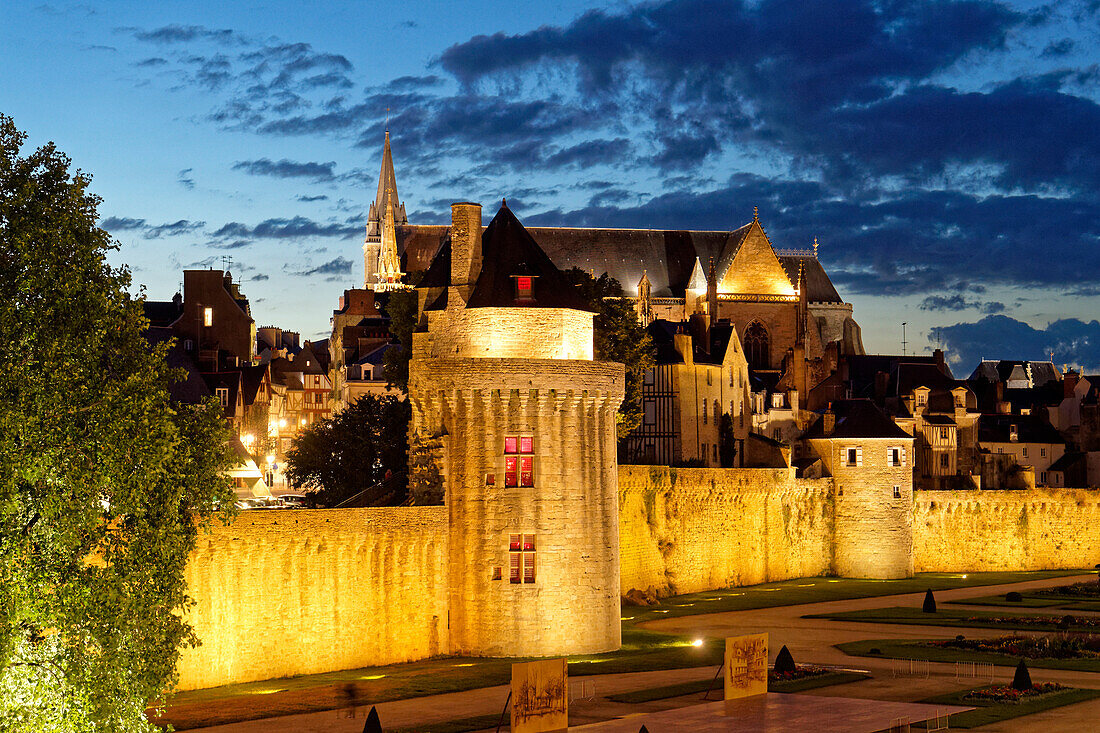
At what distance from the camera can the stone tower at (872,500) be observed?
238 feet

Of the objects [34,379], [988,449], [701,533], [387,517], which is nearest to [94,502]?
[34,379]

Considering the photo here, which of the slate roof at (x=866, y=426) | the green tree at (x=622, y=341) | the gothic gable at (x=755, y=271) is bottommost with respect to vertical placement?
the slate roof at (x=866, y=426)

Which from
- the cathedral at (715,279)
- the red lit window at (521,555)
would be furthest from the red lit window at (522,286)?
the cathedral at (715,279)

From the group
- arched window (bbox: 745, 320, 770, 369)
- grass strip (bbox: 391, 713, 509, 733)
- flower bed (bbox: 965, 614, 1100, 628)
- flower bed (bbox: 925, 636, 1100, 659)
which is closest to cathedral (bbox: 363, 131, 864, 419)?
arched window (bbox: 745, 320, 770, 369)

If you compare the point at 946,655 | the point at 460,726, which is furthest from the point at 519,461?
the point at 946,655

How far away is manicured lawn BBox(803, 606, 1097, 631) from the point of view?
50.5 m

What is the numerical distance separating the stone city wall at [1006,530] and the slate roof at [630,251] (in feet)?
109

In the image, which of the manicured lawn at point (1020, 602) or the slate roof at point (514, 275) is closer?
the slate roof at point (514, 275)

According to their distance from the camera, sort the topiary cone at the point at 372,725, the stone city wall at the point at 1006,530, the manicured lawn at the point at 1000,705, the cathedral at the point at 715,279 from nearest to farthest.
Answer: the topiary cone at the point at 372,725 → the manicured lawn at the point at 1000,705 → the stone city wall at the point at 1006,530 → the cathedral at the point at 715,279

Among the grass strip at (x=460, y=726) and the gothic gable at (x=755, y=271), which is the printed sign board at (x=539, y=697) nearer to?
the grass strip at (x=460, y=726)

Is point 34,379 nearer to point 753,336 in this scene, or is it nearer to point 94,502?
point 94,502

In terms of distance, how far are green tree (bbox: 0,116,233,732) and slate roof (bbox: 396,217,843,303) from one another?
8219 cm

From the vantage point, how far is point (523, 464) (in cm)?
4297

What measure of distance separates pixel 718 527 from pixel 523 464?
22.3 m
